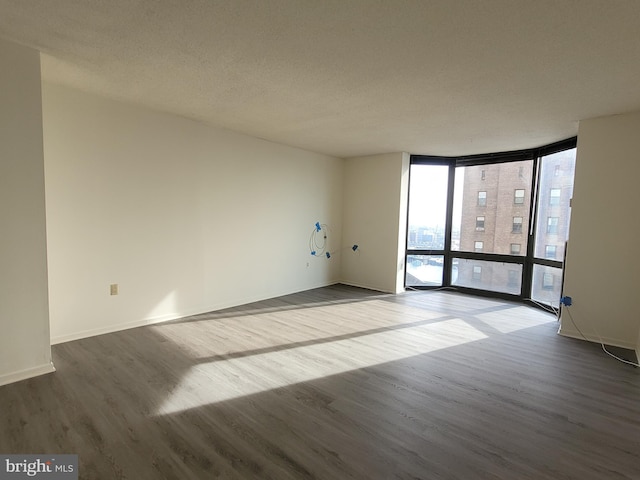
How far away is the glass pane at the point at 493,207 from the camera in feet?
17.1

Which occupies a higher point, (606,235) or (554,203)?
(554,203)

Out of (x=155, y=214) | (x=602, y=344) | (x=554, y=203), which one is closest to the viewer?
(x=602, y=344)

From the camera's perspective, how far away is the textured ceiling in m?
1.86

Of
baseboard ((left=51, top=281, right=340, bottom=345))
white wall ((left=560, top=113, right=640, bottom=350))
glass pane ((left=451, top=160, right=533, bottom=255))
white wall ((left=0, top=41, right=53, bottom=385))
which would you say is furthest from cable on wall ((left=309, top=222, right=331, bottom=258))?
white wall ((left=0, top=41, right=53, bottom=385))

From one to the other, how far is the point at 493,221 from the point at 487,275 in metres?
0.93

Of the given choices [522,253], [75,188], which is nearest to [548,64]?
[522,253]

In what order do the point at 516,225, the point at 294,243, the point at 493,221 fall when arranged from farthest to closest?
the point at 294,243
the point at 493,221
the point at 516,225

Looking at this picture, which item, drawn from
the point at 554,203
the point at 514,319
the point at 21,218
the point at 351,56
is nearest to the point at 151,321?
the point at 21,218

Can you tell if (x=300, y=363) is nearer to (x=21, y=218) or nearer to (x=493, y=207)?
(x=21, y=218)

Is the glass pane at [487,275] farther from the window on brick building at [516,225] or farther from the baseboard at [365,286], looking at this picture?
the baseboard at [365,286]

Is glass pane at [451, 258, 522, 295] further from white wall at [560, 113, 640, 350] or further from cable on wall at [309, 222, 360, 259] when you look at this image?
cable on wall at [309, 222, 360, 259]

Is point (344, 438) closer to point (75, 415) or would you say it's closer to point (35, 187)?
point (75, 415)

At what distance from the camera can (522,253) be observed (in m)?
5.20

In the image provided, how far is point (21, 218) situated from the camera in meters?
2.43
